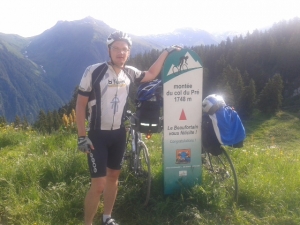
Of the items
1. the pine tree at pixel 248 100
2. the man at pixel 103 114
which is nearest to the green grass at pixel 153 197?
the man at pixel 103 114

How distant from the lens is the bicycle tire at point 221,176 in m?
4.43

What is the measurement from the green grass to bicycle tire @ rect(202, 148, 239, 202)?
101mm

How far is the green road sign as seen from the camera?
4473 mm

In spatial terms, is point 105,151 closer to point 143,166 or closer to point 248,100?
point 143,166

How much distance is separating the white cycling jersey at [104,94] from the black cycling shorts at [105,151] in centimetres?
9

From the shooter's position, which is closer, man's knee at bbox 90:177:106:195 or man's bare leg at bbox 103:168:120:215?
man's knee at bbox 90:177:106:195

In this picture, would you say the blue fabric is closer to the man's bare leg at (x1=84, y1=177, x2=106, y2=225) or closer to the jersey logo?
the jersey logo

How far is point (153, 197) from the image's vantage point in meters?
4.59

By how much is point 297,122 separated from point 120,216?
216 feet

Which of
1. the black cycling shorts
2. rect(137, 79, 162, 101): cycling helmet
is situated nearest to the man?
the black cycling shorts

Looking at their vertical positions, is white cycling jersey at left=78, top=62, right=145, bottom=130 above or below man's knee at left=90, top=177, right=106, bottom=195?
above

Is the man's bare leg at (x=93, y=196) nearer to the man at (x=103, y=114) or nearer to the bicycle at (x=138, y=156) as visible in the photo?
the man at (x=103, y=114)

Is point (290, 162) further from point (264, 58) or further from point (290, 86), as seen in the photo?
point (264, 58)

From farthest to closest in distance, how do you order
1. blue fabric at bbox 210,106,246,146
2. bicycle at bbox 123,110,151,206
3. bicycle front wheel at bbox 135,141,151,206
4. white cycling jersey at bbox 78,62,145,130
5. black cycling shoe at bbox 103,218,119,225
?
bicycle at bbox 123,110,151,206 → bicycle front wheel at bbox 135,141,151,206 → blue fabric at bbox 210,106,246,146 → black cycling shoe at bbox 103,218,119,225 → white cycling jersey at bbox 78,62,145,130
